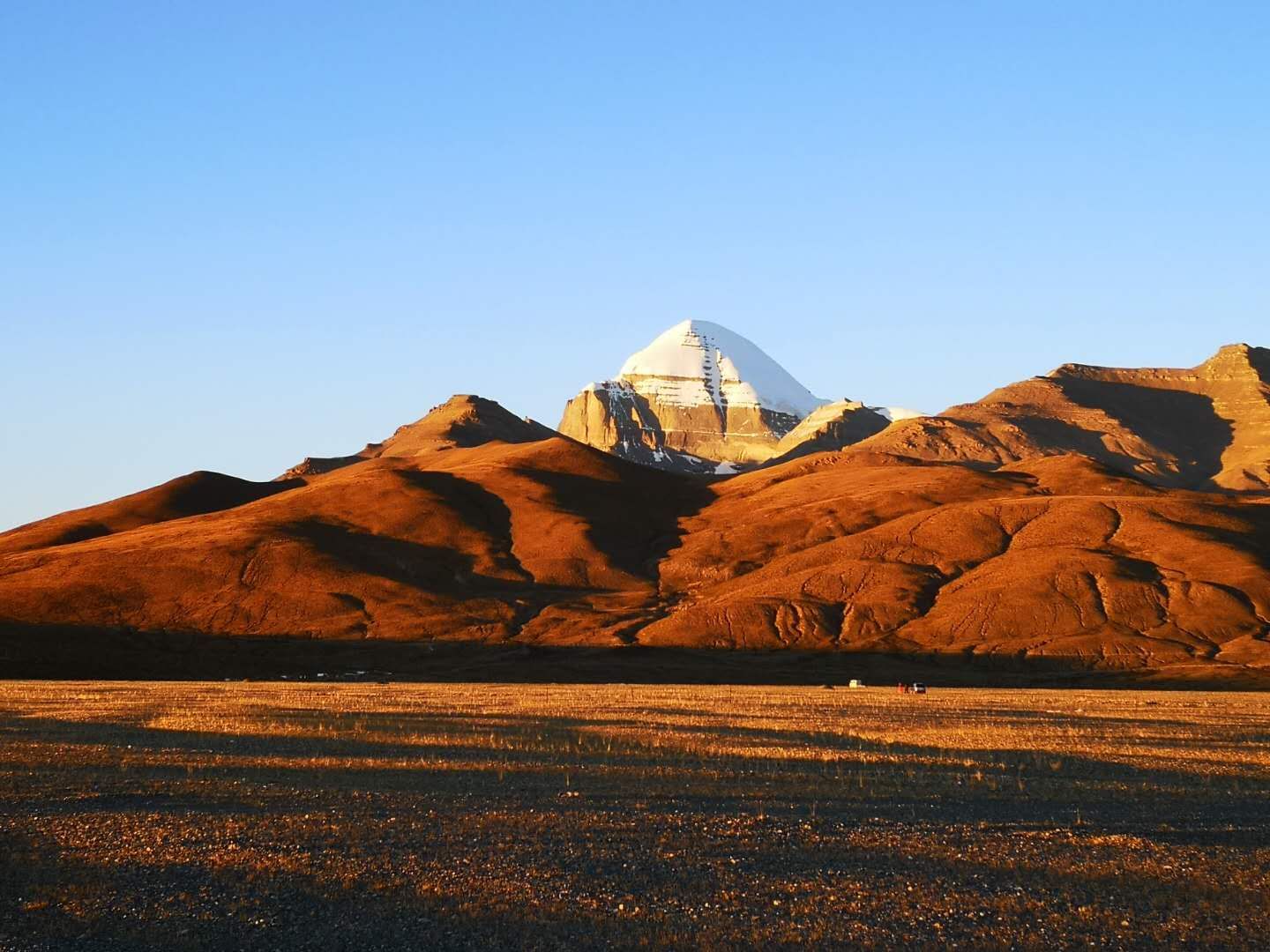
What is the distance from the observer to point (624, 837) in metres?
22.7

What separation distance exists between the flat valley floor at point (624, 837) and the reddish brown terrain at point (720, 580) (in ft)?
239

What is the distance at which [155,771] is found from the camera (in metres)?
31.7

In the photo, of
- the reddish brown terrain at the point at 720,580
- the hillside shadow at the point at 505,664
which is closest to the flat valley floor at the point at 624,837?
the hillside shadow at the point at 505,664

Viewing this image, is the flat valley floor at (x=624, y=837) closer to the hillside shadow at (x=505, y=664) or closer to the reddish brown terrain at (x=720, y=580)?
the hillside shadow at (x=505, y=664)

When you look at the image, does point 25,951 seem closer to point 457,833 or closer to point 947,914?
point 457,833

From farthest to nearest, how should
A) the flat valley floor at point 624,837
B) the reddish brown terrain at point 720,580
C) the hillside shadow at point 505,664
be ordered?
the reddish brown terrain at point 720,580 < the hillside shadow at point 505,664 < the flat valley floor at point 624,837

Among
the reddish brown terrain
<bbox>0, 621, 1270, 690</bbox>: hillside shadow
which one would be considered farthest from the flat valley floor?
the reddish brown terrain

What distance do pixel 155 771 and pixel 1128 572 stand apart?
12119 centimetres

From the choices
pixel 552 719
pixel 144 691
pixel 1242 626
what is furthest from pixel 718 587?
pixel 552 719

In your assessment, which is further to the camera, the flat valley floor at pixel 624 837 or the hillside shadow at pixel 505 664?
the hillside shadow at pixel 505 664

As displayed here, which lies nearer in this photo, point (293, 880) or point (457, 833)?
point (293, 880)

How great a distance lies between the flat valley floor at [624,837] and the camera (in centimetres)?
1672

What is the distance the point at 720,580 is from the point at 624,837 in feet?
457

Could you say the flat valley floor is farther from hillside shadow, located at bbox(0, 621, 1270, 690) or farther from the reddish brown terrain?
the reddish brown terrain
